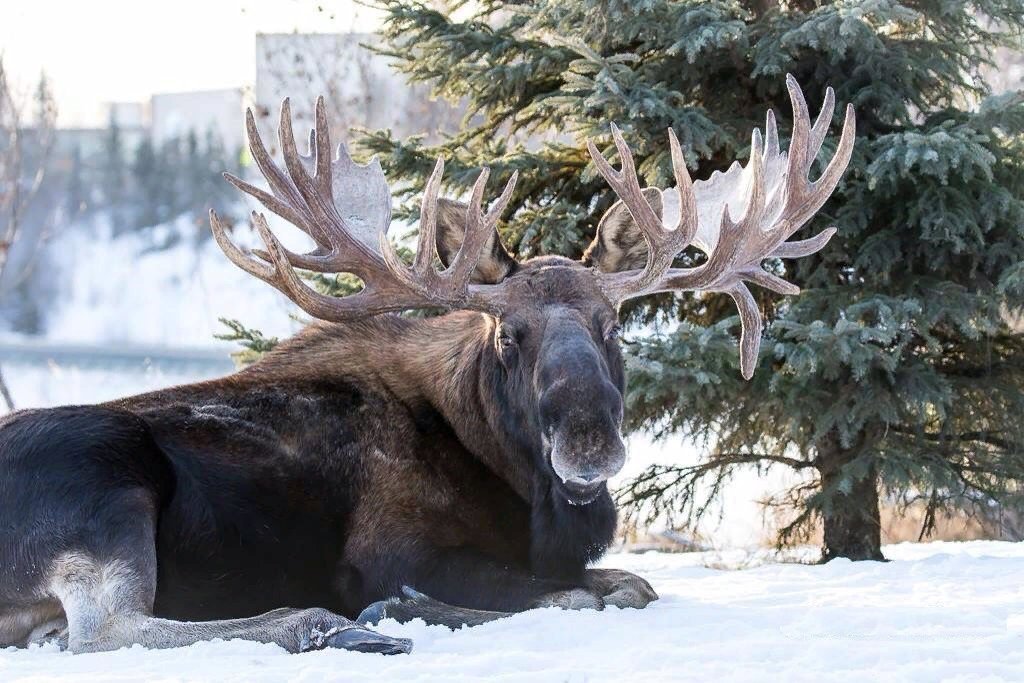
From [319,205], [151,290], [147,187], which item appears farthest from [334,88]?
[147,187]

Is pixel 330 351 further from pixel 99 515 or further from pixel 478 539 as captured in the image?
→ pixel 99 515

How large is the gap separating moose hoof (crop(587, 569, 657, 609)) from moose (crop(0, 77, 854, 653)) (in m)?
0.02

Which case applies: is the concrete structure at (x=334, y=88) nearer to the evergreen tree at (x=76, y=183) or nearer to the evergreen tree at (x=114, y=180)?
the evergreen tree at (x=76, y=183)

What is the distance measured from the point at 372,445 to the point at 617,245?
1.37 m

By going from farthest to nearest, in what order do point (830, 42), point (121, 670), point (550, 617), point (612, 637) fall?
point (830, 42) < point (550, 617) < point (612, 637) < point (121, 670)

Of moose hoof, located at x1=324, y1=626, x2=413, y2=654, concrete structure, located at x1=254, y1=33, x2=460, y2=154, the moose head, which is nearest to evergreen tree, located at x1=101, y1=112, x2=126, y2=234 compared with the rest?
concrete structure, located at x1=254, y1=33, x2=460, y2=154

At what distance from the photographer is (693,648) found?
389cm

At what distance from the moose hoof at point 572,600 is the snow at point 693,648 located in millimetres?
65

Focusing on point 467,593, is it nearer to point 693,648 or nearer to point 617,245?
point 693,648

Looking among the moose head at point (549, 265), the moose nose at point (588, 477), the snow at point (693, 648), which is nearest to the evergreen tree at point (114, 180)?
the moose head at point (549, 265)

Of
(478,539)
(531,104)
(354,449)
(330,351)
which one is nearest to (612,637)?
(478,539)

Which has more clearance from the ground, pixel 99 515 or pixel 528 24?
pixel 528 24

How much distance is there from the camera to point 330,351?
19.3ft

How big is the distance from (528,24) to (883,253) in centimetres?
236
